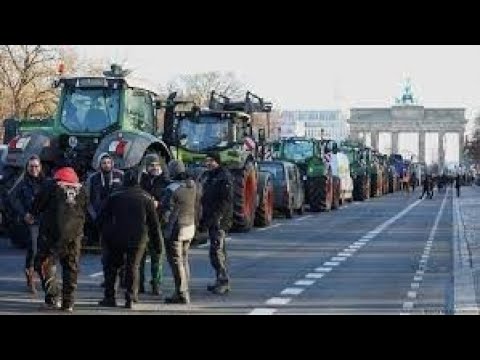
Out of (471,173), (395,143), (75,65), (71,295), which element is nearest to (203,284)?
(71,295)

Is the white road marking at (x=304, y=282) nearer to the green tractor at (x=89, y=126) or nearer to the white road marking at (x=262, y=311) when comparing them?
the white road marking at (x=262, y=311)

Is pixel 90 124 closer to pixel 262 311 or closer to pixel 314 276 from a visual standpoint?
pixel 314 276

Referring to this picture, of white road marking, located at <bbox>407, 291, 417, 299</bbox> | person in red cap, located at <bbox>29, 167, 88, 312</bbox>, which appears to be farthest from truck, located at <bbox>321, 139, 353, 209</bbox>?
person in red cap, located at <bbox>29, 167, 88, 312</bbox>

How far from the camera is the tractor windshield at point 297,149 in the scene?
46.8 m

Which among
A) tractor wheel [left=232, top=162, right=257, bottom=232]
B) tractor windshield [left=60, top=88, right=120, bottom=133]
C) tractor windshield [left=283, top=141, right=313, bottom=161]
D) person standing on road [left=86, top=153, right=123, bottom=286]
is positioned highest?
tractor windshield [left=60, top=88, right=120, bottom=133]

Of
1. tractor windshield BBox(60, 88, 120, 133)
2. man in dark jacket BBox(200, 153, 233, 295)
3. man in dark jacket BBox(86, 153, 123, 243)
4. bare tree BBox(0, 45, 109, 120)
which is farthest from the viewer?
bare tree BBox(0, 45, 109, 120)

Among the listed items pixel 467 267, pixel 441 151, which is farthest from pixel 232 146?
pixel 441 151

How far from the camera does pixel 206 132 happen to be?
29.4 metres

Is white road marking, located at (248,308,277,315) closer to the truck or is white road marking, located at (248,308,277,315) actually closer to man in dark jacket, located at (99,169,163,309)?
man in dark jacket, located at (99,169,163,309)

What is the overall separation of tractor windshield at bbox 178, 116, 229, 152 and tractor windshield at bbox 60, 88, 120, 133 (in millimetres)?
6674

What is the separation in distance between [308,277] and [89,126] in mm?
5992

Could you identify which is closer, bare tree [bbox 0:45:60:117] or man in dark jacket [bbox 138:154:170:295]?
man in dark jacket [bbox 138:154:170:295]

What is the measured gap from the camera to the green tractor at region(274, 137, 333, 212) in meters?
44.8
